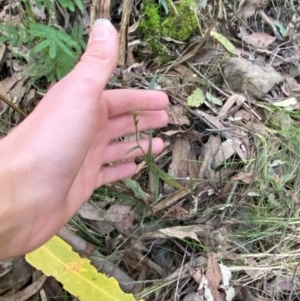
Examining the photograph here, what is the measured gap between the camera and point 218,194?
66.4 inches

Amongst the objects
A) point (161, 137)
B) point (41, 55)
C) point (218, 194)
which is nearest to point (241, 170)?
point (218, 194)

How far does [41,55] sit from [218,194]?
70cm

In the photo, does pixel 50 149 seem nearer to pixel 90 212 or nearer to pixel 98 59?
pixel 98 59

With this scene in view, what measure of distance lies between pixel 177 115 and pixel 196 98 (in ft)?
0.36

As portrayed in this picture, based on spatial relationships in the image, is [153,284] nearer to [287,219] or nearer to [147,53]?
[287,219]

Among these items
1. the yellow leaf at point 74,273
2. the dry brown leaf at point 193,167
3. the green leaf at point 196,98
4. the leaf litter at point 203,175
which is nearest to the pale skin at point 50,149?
the yellow leaf at point 74,273

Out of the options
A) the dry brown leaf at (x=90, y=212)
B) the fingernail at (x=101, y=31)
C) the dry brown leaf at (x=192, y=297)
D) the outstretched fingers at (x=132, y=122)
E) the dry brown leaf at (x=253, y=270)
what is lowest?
the dry brown leaf at (x=253, y=270)

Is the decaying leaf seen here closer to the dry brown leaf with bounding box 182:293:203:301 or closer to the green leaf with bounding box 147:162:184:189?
the green leaf with bounding box 147:162:184:189

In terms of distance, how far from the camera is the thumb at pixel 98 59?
123 cm

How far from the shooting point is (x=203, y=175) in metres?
1.75

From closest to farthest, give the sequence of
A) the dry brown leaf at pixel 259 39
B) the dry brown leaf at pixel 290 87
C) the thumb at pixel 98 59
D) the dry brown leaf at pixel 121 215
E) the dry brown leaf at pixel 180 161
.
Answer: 1. the thumb at pixel 98 59
2. the dry brown leaf at pixel 121 215
3. the dry brown leaf at pixel 180 161
4. the dry brown leaf at pixel 290 87
5. the dry brown leaf at pixel 259 39

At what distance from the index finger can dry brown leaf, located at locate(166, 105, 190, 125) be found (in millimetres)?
176

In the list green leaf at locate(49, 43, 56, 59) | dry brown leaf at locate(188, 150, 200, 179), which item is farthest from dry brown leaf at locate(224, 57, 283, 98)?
green leaf at locate(49, 43, 56, 59)

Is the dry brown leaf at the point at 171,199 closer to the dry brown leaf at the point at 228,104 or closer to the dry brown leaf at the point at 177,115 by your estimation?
the dry brown leaf at the point at 177,115
